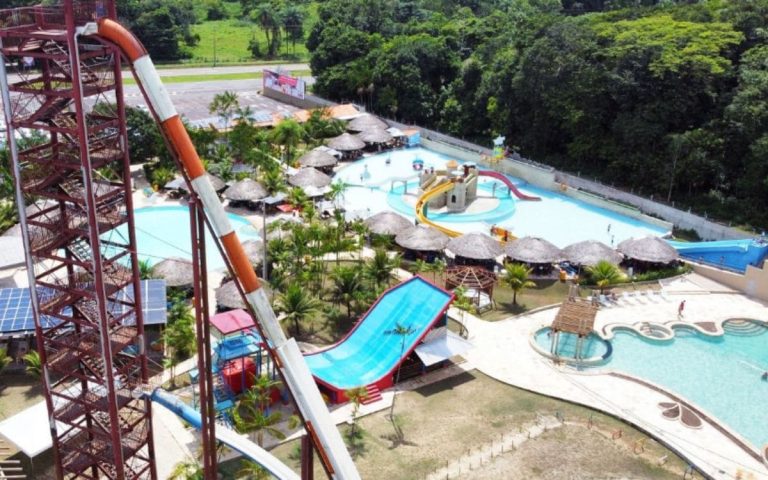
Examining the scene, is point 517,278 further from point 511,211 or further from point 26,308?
point 26,308

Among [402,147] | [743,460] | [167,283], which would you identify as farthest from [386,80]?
[743,460]

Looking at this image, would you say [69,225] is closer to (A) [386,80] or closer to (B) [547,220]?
(B) [547,220]

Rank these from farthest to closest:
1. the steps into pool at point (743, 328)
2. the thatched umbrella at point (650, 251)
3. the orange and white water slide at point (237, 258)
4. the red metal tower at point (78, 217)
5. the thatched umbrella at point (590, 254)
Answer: the thatched umbrella at point (650, 251), the thatched umbrella at point (590, 254), the steps into pool at point (743, 328), the red metal tower at point (78, 217), the orange and white water slide at point (237, 258)

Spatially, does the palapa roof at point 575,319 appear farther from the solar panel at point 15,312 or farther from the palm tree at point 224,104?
the palm tree at point 224,104

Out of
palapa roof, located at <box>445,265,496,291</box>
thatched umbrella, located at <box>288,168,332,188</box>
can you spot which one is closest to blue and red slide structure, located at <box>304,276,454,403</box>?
palapa roof, located at <box>445,265,496,291</box>

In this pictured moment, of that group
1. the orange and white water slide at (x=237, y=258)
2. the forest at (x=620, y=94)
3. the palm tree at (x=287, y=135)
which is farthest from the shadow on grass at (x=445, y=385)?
the palm tree at (x=287, y=135)

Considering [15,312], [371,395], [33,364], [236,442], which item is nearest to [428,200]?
[371,395]
